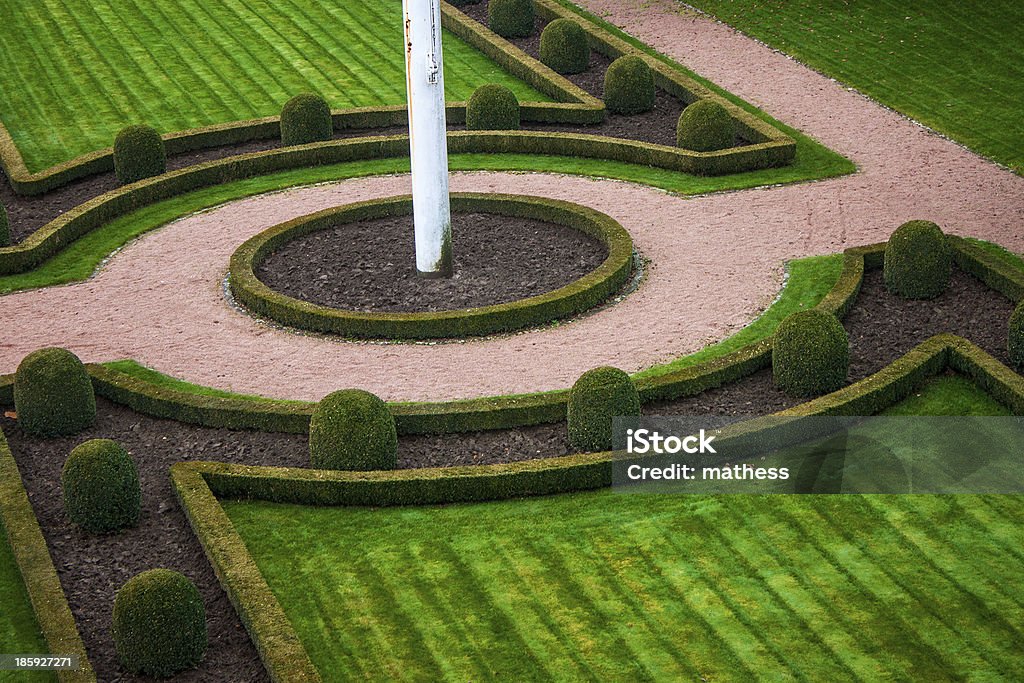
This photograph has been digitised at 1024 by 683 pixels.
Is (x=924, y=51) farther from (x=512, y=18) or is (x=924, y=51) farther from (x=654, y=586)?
(x=654, y=586)

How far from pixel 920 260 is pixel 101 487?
14.2m

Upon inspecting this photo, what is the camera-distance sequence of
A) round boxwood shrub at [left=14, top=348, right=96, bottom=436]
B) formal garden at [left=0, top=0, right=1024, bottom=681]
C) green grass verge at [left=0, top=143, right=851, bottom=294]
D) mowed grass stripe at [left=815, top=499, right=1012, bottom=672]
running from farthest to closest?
green grass verge at [left=0, top=143, right=851, bottom=294] → round boxwood shrub at [left=14, top=348, right=96, bottom=436] → formal garden at [left=0, top=0, right=1024, bottom=681] → mowed grass stripe at [left=815, top=499, right=1012, bottom=672]

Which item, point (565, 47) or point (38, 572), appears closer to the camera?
point (38, 572)

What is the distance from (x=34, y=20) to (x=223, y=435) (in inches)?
989

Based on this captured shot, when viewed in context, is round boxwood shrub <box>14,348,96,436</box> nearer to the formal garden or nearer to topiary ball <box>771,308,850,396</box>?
the formal garden

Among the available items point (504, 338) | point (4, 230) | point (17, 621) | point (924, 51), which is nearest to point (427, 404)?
point (504, 338)

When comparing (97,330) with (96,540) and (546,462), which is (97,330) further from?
(546,462)

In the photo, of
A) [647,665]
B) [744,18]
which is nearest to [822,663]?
[647,665]

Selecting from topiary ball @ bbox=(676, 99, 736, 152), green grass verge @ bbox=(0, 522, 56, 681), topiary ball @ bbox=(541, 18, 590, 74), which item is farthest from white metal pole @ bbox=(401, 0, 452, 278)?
topiary ball @ bbox=(541, 18, 590, 74)

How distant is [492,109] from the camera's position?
111 feet

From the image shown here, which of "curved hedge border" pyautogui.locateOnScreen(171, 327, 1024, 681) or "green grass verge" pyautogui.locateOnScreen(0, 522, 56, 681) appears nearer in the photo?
"green grass verge" pyautogui.locateOnScreen(0, 522, 56, 681)

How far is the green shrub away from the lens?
22.4m

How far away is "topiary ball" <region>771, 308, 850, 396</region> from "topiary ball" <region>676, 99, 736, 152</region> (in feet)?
34.0

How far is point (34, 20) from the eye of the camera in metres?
42.4
